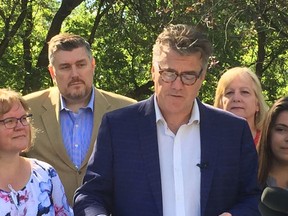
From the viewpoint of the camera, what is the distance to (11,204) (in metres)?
3.07

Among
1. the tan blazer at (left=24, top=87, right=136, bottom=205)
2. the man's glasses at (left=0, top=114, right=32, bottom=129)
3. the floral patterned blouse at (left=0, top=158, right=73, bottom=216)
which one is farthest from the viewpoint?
the tan blazer at (left=24, top=87, right=136, bottom=205)

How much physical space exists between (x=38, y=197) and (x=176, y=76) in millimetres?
1167

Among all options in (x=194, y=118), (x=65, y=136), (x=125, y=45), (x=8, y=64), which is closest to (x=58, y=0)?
(x=8, y=64)

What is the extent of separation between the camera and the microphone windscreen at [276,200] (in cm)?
132

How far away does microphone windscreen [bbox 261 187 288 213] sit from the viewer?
1.32m

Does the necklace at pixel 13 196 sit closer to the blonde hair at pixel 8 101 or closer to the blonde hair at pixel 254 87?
the blonde hair at pixel 8 101

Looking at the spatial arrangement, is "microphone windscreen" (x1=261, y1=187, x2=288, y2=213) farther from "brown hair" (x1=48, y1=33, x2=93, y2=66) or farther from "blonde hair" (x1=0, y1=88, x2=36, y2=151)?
"brown hair" (x1=48, y1=33, x2=93, y2=66)

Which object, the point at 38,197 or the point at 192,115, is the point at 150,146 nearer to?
the point at 192,115

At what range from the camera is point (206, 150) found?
2672mm

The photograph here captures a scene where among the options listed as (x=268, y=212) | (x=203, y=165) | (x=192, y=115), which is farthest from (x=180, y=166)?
(x=268, y=212)

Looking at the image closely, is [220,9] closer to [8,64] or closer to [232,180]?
[232,180]

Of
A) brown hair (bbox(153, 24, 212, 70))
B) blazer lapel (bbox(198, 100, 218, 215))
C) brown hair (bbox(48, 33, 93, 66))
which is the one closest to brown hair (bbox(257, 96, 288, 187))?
blazer lapel (bbox(198, 100, 218, 215))

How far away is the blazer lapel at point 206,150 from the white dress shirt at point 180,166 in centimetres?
3

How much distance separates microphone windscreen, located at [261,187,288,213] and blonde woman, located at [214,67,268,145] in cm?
286
